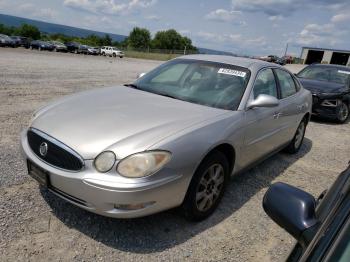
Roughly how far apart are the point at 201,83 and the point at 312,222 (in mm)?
2739

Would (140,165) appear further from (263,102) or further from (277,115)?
(277,115)

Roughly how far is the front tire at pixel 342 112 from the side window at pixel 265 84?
5304 millimetres

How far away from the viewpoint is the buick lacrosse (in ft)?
8.70

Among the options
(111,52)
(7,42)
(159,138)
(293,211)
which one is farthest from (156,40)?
(293,211)

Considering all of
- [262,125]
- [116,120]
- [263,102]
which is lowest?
[262,125]

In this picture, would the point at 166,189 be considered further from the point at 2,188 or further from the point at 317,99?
the point at 317,99

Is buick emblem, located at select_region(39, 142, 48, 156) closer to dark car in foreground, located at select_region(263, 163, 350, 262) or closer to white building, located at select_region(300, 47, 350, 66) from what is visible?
dark car in foreground, located at select_region(263, 163, 350, 262)

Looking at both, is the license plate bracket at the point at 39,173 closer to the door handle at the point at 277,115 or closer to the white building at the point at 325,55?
the door handle at the point at 277,115

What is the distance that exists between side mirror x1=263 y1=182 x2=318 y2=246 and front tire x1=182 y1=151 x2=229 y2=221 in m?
1.43

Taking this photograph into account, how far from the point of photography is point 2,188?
11.6 ft

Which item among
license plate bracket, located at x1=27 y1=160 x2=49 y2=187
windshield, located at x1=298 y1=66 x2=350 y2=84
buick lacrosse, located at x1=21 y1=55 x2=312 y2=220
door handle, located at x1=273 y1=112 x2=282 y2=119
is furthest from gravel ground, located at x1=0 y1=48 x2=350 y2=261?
windshield, located at x1=298 y1=66 x2=350 y2=84

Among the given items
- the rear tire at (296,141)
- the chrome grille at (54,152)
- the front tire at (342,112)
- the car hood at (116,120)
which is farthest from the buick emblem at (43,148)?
the front tire at (342,112)

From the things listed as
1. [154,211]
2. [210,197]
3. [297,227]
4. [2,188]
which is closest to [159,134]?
[154,211]

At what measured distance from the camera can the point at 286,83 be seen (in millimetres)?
5129
